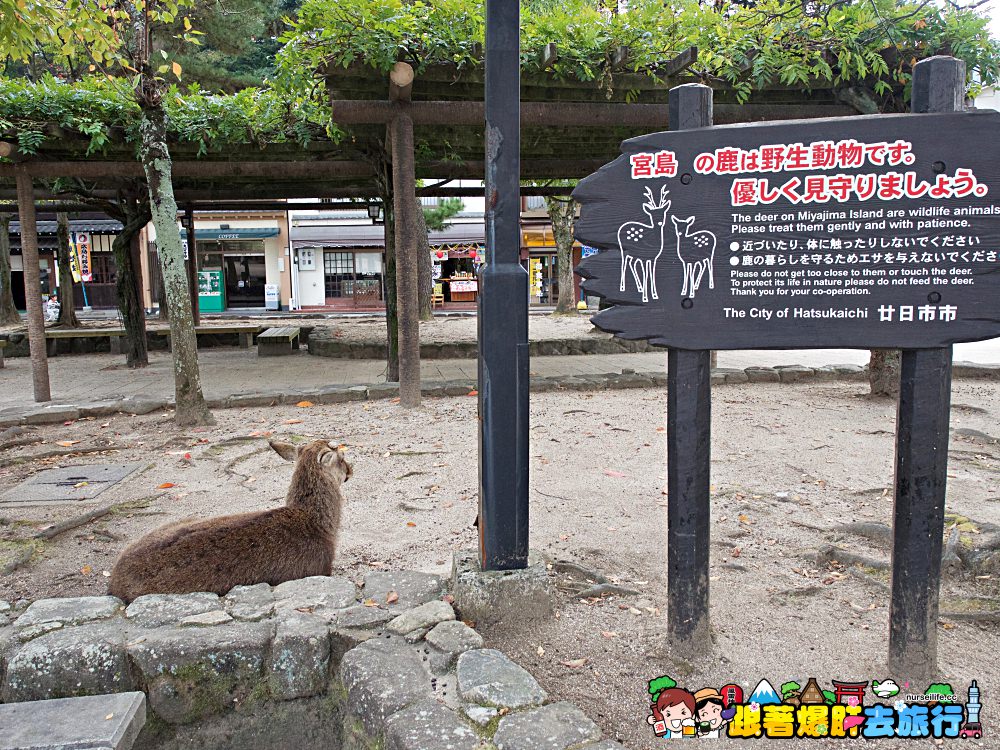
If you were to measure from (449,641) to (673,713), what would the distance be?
852 millimetres

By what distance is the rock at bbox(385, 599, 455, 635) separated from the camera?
2785 mm

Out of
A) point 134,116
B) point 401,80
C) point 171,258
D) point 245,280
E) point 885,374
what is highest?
point 134,116

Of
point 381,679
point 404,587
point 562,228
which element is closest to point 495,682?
point 381,679

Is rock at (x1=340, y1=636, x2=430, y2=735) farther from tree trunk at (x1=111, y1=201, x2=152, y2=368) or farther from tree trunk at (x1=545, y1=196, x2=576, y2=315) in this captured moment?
tree trunk at (x1=545, y1=196, x2=576, y2=315)

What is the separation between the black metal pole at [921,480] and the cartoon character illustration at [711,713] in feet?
2.36

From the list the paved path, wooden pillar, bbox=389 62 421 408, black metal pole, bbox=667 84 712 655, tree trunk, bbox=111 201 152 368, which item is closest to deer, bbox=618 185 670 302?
black metal pole, bbox=667 84 712 655

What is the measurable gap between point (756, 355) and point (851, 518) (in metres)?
9.12

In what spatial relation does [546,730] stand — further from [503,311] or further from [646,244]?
[646,244]

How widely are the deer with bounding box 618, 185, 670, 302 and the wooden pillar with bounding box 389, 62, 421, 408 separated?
5293 millimetres

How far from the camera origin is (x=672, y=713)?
2.43 m

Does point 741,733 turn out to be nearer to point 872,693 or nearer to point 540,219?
point 872,693

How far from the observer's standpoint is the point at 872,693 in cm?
254

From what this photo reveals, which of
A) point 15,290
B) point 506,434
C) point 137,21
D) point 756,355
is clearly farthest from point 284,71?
point 15,290

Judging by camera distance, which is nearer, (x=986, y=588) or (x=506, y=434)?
(x=506, y=434)
